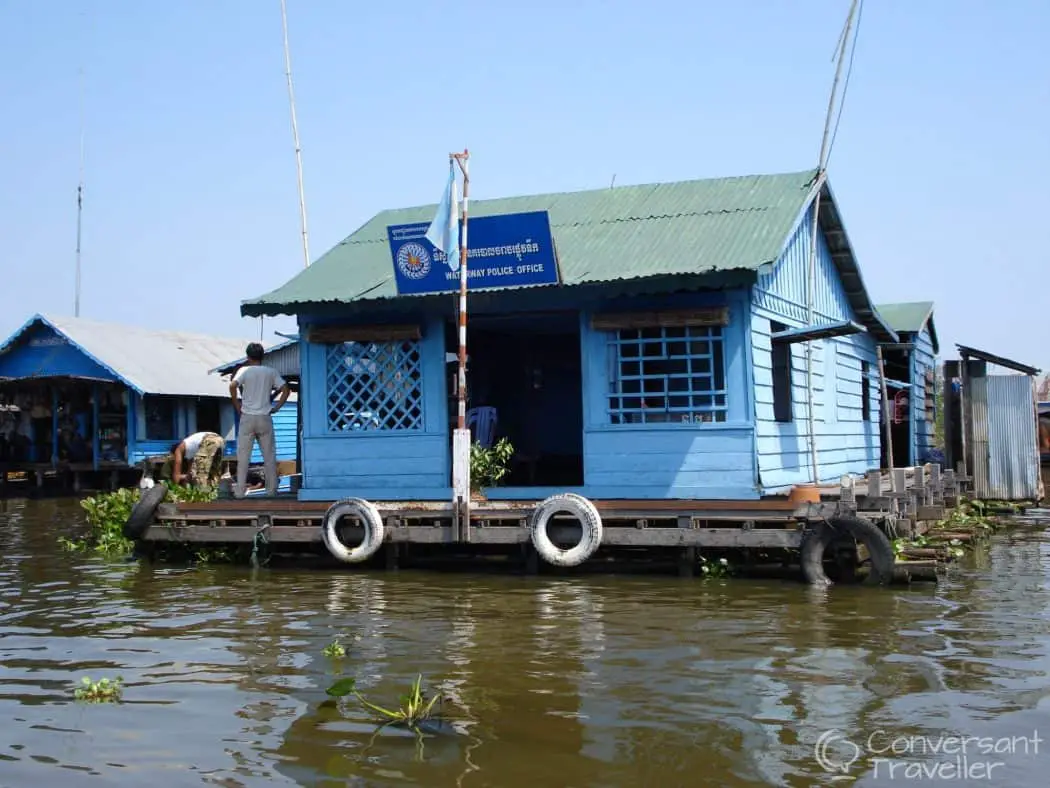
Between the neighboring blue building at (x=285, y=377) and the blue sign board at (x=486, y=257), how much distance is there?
9076 millimetres

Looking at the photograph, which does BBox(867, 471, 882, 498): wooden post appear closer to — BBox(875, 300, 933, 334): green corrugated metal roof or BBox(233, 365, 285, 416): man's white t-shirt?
BBox(233, 365, 285, 416): man's white t-shirt

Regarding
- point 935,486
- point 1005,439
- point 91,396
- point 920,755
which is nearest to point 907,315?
point 1005,439

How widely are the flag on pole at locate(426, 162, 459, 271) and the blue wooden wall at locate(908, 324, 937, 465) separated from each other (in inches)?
476

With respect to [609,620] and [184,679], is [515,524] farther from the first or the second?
[184,679]

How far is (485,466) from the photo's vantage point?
13273 millimetres

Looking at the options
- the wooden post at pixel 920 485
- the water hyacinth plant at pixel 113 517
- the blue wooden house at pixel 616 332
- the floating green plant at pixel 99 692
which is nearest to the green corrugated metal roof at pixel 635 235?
the blue wooden house at pixel 616 332

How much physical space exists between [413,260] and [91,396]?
1910cm

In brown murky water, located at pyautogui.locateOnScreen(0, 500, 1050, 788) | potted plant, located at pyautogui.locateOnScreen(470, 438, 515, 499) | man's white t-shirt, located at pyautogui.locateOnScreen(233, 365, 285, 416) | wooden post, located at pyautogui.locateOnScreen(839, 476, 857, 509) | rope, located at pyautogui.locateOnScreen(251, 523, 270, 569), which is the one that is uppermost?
man's white t-shirt, located at pyautogui.locateOnScreen(233, 365, 285, 416)

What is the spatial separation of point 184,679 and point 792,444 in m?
8.64

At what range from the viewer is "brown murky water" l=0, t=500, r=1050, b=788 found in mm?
5535

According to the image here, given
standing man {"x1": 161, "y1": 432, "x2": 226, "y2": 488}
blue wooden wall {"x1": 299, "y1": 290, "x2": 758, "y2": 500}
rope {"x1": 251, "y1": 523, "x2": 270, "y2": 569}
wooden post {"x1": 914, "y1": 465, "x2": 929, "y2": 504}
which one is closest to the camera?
blue wooden wall {"x1": 299, "y1": 290, "x2": 758, "y2": 500}

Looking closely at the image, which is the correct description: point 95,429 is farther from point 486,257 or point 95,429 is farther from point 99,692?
point 99,692

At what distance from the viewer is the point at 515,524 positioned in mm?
12062

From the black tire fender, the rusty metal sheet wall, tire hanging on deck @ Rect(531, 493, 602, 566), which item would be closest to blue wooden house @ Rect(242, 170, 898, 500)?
tire hanging on deck @ Rect(531, 493, 602, 566)
